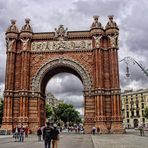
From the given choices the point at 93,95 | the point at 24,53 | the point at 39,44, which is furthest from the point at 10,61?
the point at 93,95

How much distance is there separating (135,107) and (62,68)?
64691 mm

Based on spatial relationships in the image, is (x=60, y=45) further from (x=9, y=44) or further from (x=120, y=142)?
(x=120, y=142)

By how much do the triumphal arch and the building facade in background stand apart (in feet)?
202

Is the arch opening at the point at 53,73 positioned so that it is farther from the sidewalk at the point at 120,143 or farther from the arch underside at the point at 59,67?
the sidewalk at the point at 120,143

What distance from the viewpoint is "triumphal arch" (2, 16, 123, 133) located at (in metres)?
40.2

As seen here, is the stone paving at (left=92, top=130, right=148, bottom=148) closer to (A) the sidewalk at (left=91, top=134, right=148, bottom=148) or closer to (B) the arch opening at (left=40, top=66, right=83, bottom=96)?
(A) the sidewalk at (left=91, top=134, right=148, bottom=148)

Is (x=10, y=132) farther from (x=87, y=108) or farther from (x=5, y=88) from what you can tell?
(x=87, y=108)

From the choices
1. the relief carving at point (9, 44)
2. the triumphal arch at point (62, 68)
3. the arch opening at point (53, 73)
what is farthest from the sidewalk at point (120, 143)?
the relief carving at point (9, 44)

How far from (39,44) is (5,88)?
818 cm

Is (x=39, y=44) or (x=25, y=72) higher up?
(x=39, y=44)

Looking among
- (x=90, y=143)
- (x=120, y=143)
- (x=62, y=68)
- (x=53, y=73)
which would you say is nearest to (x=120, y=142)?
(x=120, y=143)

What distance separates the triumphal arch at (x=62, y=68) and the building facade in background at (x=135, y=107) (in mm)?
61537

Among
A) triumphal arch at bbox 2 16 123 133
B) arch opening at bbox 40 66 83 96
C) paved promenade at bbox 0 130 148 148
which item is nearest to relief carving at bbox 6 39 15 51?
triumphal arch at bbox 2 16 123 133

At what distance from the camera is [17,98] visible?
136ft
